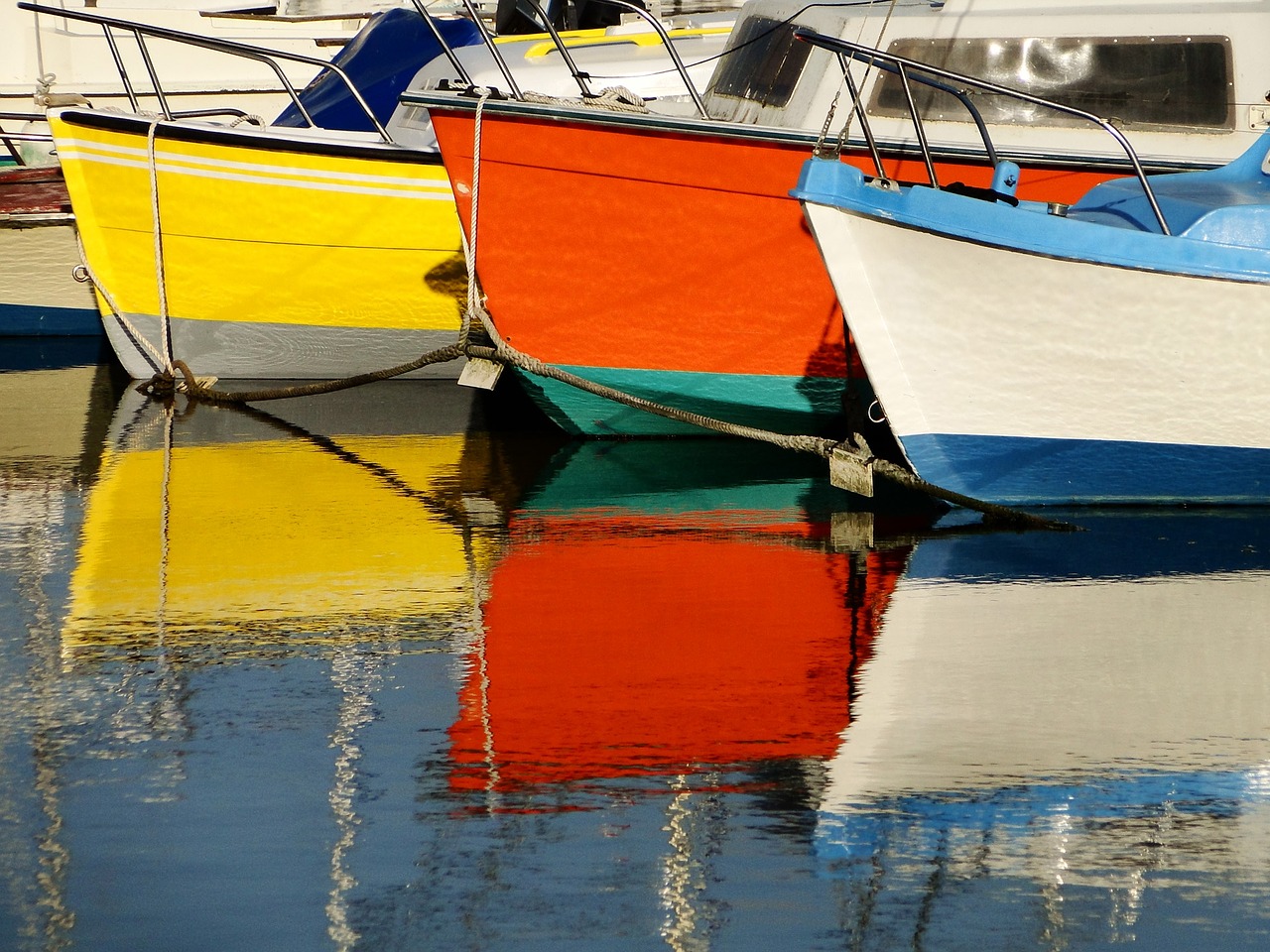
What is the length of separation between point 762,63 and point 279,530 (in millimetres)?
3462

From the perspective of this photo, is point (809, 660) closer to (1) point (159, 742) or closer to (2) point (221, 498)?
(1) point (159, 742)

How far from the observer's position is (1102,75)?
7.54 m

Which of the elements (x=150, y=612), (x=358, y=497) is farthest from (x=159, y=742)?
(x=358, y=497)

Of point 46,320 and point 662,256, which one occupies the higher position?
point 662,256

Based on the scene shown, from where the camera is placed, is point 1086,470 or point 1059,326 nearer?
point 1059,326

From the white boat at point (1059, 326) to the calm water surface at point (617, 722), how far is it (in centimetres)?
34

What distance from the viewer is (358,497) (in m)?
7.17

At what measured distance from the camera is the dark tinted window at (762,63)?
7.79 meters

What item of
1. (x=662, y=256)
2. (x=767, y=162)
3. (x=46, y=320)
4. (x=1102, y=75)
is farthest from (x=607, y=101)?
(x=46, y=320)

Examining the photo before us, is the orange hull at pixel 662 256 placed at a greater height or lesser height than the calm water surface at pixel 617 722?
greater

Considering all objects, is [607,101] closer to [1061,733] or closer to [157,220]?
[157,220]

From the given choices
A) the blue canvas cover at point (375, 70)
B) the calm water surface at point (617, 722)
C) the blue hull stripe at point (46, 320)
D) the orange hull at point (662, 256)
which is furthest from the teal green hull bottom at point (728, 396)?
the blue hull stripe at point (46, 320)

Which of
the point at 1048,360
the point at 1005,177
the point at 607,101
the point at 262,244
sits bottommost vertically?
the point at 1048,360

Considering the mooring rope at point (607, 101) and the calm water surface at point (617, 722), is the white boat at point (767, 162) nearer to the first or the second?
the mooring rope at point (607, 101)
